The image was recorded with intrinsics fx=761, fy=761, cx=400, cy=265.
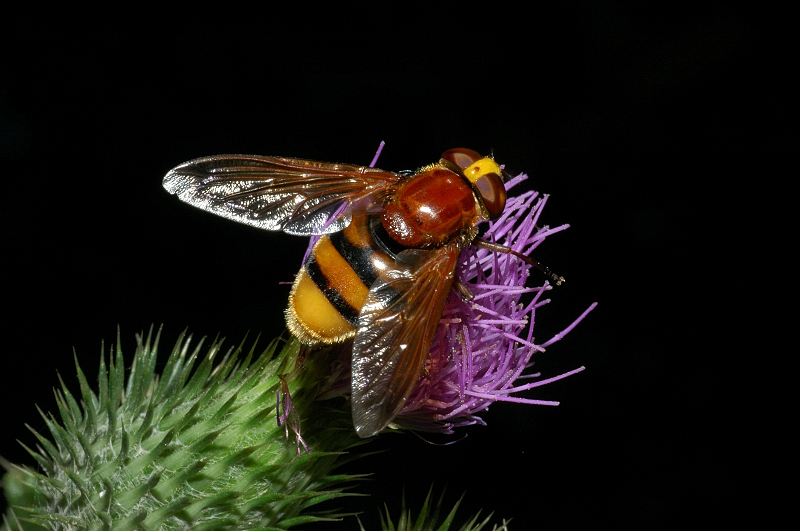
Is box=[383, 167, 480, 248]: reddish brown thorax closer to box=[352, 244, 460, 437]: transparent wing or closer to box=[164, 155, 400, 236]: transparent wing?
box=[352, 244, 460, 437]: transparent wing

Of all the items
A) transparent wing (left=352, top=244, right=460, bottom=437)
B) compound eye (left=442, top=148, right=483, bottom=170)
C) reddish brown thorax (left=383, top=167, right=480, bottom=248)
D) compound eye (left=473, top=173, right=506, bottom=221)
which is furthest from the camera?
compound eye (left=442, top=148, right=483, bottom=170)

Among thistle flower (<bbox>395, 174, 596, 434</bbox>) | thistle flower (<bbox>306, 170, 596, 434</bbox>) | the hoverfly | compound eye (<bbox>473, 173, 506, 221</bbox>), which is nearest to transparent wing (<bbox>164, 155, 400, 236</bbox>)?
the hoverfly

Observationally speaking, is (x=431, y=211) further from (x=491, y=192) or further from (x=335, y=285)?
(x=335, y=285)

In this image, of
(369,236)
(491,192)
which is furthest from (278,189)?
(491,192)

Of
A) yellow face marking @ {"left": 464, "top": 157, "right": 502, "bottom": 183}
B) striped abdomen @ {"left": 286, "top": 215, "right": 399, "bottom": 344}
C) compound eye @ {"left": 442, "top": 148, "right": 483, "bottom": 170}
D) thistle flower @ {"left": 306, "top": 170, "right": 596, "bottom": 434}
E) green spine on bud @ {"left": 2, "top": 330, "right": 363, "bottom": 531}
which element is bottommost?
green spine on bud @ {"left": 2, "top": 330, "right": 363, "bottom": 531}

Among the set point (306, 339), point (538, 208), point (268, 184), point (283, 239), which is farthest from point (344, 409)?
point (283, 239)

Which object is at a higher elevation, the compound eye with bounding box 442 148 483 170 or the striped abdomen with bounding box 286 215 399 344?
the compound eye with bounding box 442 148 483 170

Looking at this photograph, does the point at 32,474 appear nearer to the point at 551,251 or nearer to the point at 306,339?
the point at 306,339
